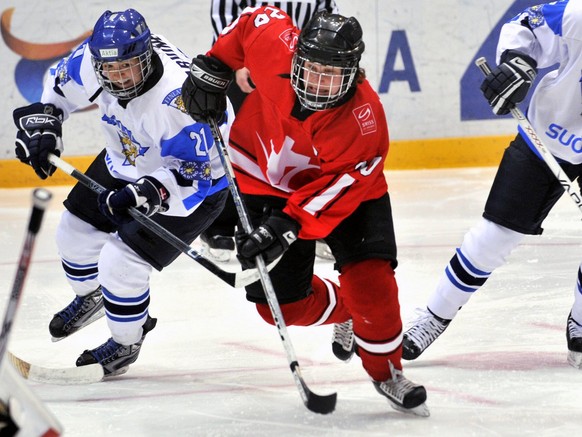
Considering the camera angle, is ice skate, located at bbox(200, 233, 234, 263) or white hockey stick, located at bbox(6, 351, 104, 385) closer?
white hockey stick, located at bbox(6, 351, 104, 385)

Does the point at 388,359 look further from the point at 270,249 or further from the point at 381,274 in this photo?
the point at 270,249

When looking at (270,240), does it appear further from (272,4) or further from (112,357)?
(272,4)

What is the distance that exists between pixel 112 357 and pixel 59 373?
0.15 meters

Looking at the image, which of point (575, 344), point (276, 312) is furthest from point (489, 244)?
point (276, 312)

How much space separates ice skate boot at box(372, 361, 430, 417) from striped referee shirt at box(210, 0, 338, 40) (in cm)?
204

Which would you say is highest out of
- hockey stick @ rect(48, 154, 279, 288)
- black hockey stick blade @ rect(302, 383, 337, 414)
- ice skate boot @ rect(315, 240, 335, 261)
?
hockey stick @ rect(48, 154, 279, 288)

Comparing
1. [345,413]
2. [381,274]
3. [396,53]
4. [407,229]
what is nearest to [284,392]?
[345,413]

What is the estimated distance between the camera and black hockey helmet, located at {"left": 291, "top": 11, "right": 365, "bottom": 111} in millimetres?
2311

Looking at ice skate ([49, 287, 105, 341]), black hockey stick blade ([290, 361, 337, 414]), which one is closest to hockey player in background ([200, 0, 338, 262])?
ice skate ([49, 287, 105, 341])

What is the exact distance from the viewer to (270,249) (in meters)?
2.38

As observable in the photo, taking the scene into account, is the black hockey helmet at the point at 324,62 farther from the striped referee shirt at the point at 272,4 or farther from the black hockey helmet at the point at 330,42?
the striped referee shirt at the point at 272,4

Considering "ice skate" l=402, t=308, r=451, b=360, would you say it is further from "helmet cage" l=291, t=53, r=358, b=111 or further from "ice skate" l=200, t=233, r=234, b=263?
"ice skate" l=200, t=233, r=234, b=263

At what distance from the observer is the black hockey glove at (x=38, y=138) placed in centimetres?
289

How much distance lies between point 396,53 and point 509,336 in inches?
112
